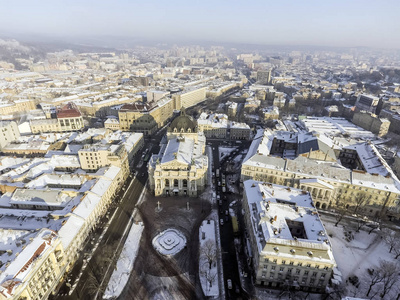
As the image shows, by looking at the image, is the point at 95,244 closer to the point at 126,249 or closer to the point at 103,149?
the point at 126,249

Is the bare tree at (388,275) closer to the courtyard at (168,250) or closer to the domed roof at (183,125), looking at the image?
the courtyard at (168,250)

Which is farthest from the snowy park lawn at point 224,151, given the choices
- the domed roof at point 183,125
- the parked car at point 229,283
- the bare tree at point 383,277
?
the bare tree at point 383,277

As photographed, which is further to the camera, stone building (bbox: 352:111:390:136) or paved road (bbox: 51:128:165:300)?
stone building (bbox: 352:111:390:136)

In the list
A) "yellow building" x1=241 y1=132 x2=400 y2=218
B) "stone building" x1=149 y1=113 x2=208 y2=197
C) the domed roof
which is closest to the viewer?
"yellow building" x1=241 y1=132 x2=400 y2=218

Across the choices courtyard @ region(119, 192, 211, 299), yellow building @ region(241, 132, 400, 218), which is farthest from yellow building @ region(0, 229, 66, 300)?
yellow building @ region(241, 132, 400, 218)

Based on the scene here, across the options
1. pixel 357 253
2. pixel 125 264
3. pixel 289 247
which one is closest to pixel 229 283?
pixel 289 247

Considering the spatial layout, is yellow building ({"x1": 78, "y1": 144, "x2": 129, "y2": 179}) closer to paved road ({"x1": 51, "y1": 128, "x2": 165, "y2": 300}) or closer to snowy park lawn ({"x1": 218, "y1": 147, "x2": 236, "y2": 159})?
paved road ({"x1": 51, "y1": 128, "x2": 165, "y2": 300})

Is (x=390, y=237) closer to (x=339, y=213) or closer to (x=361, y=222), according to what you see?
(x=361, y=222)

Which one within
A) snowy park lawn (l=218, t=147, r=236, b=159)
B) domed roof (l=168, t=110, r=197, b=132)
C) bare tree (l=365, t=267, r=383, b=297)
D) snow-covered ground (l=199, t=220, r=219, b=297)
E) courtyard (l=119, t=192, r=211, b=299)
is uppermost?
domed roof (l=168, t=110, r=197, b=132)
